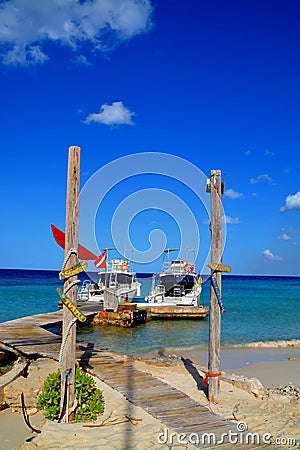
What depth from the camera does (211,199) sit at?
7691 mm

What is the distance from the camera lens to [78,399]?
6.71 m

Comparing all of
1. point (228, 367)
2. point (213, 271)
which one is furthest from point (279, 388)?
point (213, 271)

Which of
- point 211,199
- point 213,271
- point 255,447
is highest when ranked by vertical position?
point 211,199

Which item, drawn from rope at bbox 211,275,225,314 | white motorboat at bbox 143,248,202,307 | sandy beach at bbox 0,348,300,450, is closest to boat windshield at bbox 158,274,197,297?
white motorboat at bbox 143,248,202,307

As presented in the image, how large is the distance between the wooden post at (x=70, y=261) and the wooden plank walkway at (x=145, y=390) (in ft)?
4.39

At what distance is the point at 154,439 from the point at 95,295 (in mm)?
25362

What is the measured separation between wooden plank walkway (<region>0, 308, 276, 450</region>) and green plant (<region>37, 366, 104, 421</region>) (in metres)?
0.74

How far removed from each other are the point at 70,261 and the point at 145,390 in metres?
3.08

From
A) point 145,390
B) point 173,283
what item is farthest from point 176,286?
point 145,390

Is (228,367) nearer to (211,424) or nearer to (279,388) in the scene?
(279,388)

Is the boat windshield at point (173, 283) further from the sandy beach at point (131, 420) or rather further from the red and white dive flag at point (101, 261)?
the sandy beach at point (131, 420)

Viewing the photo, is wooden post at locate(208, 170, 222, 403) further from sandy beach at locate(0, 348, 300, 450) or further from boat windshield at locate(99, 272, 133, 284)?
boat windshield at locate(99, 272, 133, 284)

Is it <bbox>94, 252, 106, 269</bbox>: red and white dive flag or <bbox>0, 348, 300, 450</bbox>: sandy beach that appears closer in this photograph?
<bbox>0, 348, 300, 450</bbox>: sandy beach

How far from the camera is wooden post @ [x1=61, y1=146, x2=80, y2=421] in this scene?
6461 millimetres
